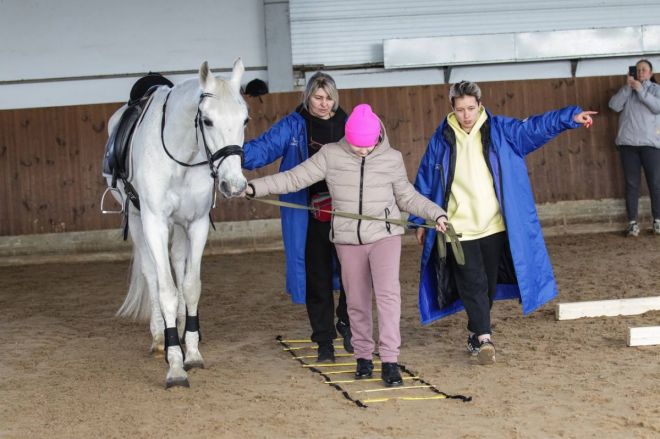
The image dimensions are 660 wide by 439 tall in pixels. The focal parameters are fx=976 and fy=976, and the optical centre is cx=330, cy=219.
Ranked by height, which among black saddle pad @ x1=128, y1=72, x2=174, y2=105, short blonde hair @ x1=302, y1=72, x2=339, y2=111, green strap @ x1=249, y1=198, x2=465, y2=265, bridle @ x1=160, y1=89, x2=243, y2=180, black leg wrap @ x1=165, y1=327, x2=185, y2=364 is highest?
black saddle pad @ x1=128, y1=72, x2=174, y2=105

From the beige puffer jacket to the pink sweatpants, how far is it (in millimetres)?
77

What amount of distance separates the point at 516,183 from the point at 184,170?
1932 millimetres

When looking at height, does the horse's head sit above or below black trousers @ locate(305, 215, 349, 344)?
above

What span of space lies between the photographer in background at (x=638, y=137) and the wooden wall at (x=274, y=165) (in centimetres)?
84

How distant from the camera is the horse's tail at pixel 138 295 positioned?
7215 millimetres

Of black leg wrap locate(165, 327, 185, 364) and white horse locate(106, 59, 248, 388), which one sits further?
black leg wrap locate(165, 327, 185, 364)

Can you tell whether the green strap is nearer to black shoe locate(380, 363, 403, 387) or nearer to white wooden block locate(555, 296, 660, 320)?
black shoe locate(380, 363, 403, 387)

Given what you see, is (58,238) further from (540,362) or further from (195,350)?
(540,362)

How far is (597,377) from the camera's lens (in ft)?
16.9

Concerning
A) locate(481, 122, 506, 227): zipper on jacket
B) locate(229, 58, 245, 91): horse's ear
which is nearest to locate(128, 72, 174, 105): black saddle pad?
locate(229, 58, 245, 91): horse's ear

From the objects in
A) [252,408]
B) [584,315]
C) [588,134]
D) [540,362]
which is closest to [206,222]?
[252,408]

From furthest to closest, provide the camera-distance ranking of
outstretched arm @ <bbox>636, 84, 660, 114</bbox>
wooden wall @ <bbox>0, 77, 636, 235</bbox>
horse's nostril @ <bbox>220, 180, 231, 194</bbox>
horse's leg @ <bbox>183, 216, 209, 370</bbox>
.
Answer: wooden wall @ <bbox>0, 77, 636, 235</bbox>
outstretched arm @ <bbox>636, 84, 660, 114</bbox>
horse's leg @ <bbox>183, 216, 209, 370</bbox>
horse's nostril @ <bbox>220, 180, 231, 194</bbox>

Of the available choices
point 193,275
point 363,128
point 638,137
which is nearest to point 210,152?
point 363,128

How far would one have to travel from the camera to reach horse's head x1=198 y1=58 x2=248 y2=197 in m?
4.91
